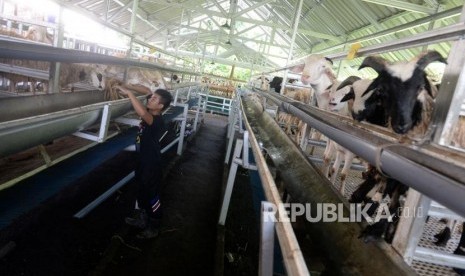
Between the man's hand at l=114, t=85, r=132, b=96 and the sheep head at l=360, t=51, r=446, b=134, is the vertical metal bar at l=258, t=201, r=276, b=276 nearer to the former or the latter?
the sheep head at l=360, t=51, r=446, b=134

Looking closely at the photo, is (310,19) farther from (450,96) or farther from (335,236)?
(335,236)

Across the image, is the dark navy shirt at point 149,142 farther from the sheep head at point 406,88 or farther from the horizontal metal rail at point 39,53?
the sheep head at point 406,88

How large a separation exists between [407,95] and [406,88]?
1.6 inches

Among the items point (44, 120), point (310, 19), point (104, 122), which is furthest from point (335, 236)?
point (310, 19)

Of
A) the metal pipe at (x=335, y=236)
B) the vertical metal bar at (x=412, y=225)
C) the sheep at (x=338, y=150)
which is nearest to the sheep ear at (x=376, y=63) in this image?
the metal pipe at (x=335, y=236)

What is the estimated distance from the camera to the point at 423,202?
108cm

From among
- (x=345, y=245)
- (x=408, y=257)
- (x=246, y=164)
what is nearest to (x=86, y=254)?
(x=246, y=164)

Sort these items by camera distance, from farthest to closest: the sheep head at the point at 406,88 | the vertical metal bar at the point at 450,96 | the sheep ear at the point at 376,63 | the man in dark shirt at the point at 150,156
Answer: the man in dark shirt at the point at 150,156 → the sheep ear at the point at 376,63 → the sheep head at the point at 406,88 → the vertical metal bar at the point at 450,96

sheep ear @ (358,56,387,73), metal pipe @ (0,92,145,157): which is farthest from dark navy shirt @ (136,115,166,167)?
sheep ear @ (358,56,387,73)

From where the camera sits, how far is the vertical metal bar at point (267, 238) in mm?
984

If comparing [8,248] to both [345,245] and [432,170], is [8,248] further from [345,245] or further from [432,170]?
[432,170]

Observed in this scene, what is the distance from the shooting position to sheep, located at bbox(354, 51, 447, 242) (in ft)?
5.48

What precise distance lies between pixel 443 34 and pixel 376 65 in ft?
2.66

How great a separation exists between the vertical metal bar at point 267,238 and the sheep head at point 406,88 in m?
0.99
